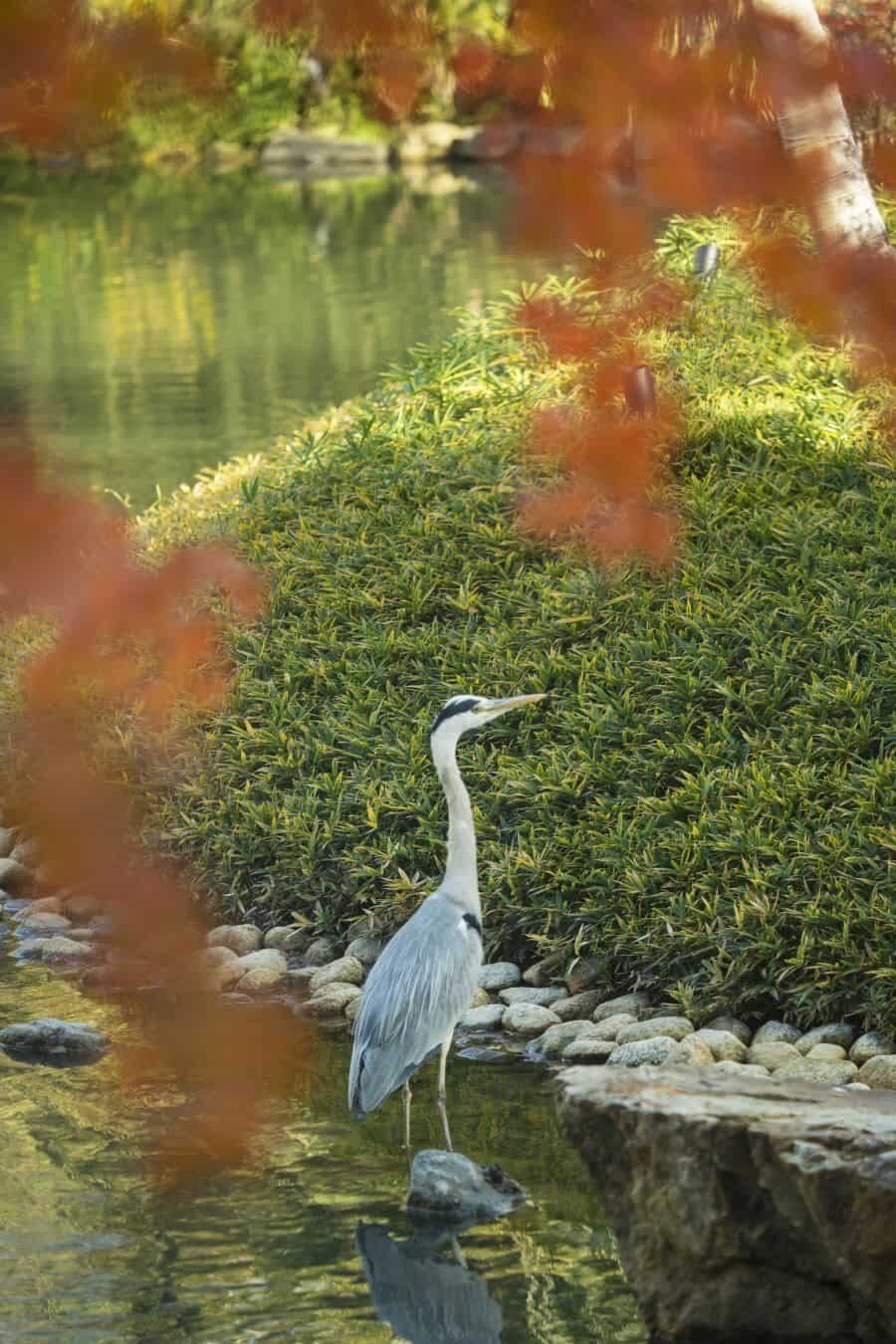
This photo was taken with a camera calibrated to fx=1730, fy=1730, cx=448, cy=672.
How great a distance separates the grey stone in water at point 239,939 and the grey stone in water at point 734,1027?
1.73 metres

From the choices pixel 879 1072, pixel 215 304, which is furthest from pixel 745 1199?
pixel 215 304

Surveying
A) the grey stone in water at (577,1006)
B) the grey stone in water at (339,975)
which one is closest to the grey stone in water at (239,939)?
the grey stone in water at (339,975)

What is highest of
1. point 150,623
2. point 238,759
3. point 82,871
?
point 150,623

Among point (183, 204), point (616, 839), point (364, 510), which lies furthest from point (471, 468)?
point (183, 204)

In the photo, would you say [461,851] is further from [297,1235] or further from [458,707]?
[297,1235]

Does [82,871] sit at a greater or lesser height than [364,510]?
greater

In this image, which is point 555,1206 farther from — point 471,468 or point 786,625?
point 471,468

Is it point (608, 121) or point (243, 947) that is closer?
point (608, 121)

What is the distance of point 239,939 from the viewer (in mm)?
5980

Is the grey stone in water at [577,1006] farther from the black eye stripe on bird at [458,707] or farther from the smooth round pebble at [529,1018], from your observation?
the black eye stripe on bird at [458,707]

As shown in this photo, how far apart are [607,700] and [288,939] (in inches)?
54.3

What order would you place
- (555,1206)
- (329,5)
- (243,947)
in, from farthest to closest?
(243,947) < (555,1206) < (329,5)

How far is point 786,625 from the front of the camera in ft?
19.8

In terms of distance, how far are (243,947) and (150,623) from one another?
434 cm
